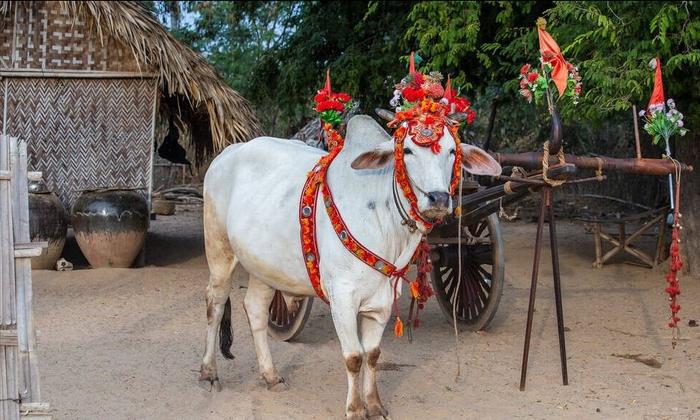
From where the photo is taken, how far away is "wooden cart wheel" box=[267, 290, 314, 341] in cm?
680

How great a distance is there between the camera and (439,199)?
170 inches

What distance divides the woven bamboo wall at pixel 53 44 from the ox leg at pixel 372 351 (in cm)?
652

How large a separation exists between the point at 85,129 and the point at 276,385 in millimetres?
5852

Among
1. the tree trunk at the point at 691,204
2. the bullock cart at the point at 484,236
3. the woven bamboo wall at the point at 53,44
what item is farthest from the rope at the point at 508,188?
the woven bamboo wall at the point at 53,44

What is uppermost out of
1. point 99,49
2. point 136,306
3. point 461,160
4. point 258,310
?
point 99,49

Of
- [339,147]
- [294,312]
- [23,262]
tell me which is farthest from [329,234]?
[294,312]

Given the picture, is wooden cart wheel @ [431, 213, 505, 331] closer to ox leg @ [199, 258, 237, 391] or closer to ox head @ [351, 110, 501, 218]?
ox leg @ [199, 258, 237, 391]

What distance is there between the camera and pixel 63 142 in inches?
410

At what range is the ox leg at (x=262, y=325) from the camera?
5688 millimetres

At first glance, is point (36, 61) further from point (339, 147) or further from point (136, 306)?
point (339, 147)

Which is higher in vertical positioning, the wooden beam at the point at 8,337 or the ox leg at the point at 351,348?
the wooden beam at the point at 8,337

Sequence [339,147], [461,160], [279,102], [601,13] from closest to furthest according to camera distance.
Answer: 1. [461,160]
2. [339,147]
3. [601,13]
4. [279,102]

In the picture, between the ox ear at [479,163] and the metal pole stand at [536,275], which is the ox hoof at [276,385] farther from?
the ox ear at [479,163]

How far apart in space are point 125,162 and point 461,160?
6672 mm
